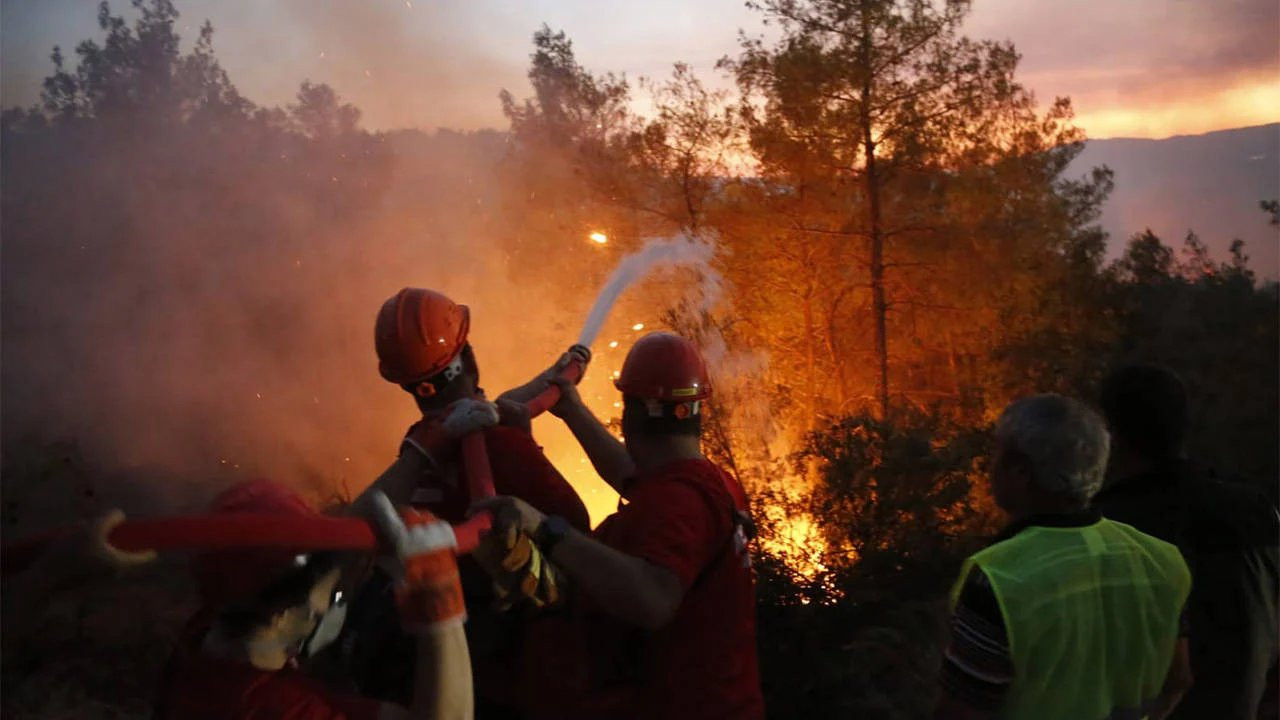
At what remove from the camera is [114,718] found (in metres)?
4.80

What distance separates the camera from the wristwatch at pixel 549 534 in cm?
186

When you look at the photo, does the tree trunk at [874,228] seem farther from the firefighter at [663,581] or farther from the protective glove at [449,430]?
the protective glove at [449,430]

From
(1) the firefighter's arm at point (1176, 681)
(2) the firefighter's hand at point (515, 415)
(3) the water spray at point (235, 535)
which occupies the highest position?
(2) the firefighter's hand at point (515, 415)

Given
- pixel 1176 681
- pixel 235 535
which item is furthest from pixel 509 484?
pixel 1176 681

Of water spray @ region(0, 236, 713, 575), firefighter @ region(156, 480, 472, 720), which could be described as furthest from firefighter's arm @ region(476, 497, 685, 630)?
firefighter @ region(156, 480, 472, 720)

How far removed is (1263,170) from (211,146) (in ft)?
36.4

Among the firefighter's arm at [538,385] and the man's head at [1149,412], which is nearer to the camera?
the man's head at [1149,412]

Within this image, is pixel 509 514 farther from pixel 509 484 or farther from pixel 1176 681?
pixel 1176 681

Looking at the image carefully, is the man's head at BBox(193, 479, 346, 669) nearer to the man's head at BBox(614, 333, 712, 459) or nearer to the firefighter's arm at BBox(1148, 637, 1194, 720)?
the man's head at BBox(614, 333, 712, 459)

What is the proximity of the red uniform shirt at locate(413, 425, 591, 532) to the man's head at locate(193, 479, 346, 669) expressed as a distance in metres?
0.73

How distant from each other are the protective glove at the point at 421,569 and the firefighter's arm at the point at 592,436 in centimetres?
134

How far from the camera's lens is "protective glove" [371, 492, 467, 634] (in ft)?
4.84

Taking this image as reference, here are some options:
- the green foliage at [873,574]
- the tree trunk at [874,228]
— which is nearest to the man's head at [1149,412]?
the green foliage at [873,574]

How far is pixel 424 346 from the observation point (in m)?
2.54
